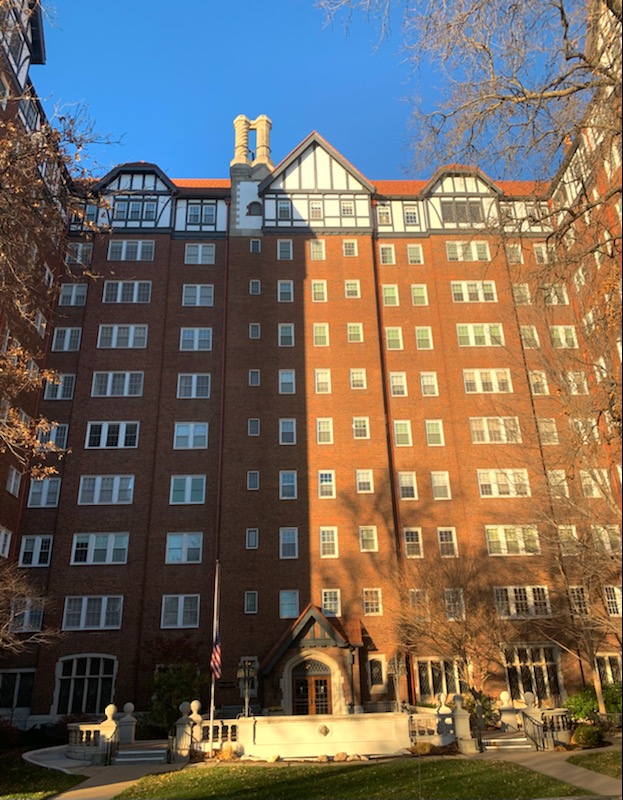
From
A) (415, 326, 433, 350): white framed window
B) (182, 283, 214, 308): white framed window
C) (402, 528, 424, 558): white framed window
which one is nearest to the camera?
(402, 528, 424, 558): white framed window

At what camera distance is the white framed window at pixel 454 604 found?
34406 mm

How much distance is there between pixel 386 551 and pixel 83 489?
18.5 m

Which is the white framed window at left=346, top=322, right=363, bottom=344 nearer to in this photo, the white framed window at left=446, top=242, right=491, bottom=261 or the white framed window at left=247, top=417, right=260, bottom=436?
the white framed window at left=247, top=417, right=260, bottom=436

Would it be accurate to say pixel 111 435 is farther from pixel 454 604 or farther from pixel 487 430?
pixel 487 430

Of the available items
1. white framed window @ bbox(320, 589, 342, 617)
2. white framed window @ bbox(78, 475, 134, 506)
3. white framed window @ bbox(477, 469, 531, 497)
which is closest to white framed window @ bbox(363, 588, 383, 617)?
white framed window @ bbox(320, 589, 342, 617)

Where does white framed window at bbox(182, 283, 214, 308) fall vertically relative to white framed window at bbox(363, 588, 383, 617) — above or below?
above

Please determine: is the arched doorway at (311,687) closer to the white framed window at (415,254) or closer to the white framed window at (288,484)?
the white framed window at (288,484)

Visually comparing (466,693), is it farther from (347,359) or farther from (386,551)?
(347,359)

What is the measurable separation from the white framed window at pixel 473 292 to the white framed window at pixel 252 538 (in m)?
20.9

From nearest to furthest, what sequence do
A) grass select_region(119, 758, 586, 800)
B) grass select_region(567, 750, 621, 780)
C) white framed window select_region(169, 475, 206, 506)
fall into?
grass select_region(567, 750, 621, 780)
grass select_region(119, 758, 586, 800)
white framed window select_region(169, 475, 206, 506)

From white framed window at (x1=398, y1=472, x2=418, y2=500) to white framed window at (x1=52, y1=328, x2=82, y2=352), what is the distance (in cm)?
2286

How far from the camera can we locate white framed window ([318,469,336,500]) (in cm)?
3897

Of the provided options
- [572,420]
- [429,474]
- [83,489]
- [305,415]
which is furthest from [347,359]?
[572,420]

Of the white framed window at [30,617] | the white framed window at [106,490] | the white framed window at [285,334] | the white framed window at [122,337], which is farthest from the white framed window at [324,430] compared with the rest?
the white framed window at [30,617]
